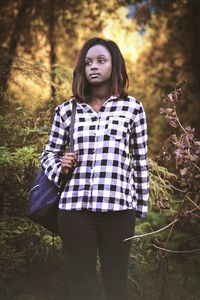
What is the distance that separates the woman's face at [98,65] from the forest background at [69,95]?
41 centimetres

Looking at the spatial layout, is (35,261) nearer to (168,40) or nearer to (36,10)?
(36,10)

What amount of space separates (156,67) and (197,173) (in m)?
6.58

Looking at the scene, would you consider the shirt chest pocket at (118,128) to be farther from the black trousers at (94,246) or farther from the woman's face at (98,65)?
the black trousers at (94,246)

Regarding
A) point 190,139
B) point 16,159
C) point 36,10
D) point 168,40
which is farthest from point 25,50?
point 190,139

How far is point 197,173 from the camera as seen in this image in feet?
9.32

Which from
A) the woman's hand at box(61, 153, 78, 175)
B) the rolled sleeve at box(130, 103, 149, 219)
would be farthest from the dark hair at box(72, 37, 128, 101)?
the woman's hand at box(61, 153, 78, 175)

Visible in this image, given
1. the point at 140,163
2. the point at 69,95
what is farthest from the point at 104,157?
the point at 69,95

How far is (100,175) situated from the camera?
2672 mm

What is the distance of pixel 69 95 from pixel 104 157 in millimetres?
2195

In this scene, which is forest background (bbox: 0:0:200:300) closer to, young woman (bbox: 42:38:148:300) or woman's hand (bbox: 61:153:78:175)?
young woman (bbox: 42:38:148:300)

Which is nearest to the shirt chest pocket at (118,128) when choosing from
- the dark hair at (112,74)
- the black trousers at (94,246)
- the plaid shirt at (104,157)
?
the plaid shirt at (104,157)

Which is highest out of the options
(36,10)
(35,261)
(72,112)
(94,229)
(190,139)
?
(36,10)

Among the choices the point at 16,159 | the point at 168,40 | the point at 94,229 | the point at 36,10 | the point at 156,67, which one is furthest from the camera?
the point at 156,67

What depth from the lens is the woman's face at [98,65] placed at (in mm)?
2881
